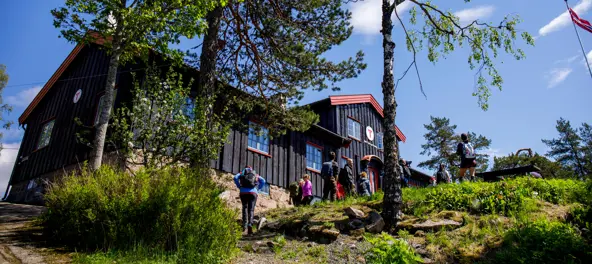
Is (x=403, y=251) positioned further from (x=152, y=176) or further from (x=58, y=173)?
(x=58, y=173)

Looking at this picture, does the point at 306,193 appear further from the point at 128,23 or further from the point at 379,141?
the point at 379,141

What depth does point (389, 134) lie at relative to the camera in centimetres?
805

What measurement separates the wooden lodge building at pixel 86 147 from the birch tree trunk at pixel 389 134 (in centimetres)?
524

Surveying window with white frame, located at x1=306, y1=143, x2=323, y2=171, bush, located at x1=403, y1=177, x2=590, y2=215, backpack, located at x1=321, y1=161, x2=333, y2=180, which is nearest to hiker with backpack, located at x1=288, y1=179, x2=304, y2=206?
backpack, located at x1=321, y1=161, x2=333, y2=180

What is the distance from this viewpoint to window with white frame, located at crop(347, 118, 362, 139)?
22.1 m

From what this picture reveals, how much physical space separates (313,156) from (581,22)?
39.1ft

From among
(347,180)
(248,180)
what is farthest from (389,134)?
(347,180)

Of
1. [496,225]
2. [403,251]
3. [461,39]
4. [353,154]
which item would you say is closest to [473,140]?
[353,154]

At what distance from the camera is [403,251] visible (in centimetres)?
507

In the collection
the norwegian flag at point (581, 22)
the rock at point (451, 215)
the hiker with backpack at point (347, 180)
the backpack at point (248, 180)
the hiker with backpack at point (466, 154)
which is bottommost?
the rock at point (451, 215)

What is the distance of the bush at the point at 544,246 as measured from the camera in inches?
208

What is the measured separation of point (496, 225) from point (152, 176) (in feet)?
20.7

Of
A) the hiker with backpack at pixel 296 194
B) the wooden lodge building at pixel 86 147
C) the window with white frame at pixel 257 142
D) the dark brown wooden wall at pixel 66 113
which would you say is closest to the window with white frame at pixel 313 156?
the wooden lodge building at pixel 86 147

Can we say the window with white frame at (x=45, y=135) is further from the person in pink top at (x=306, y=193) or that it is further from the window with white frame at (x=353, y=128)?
the window with white frame at (x=353, y=128)
